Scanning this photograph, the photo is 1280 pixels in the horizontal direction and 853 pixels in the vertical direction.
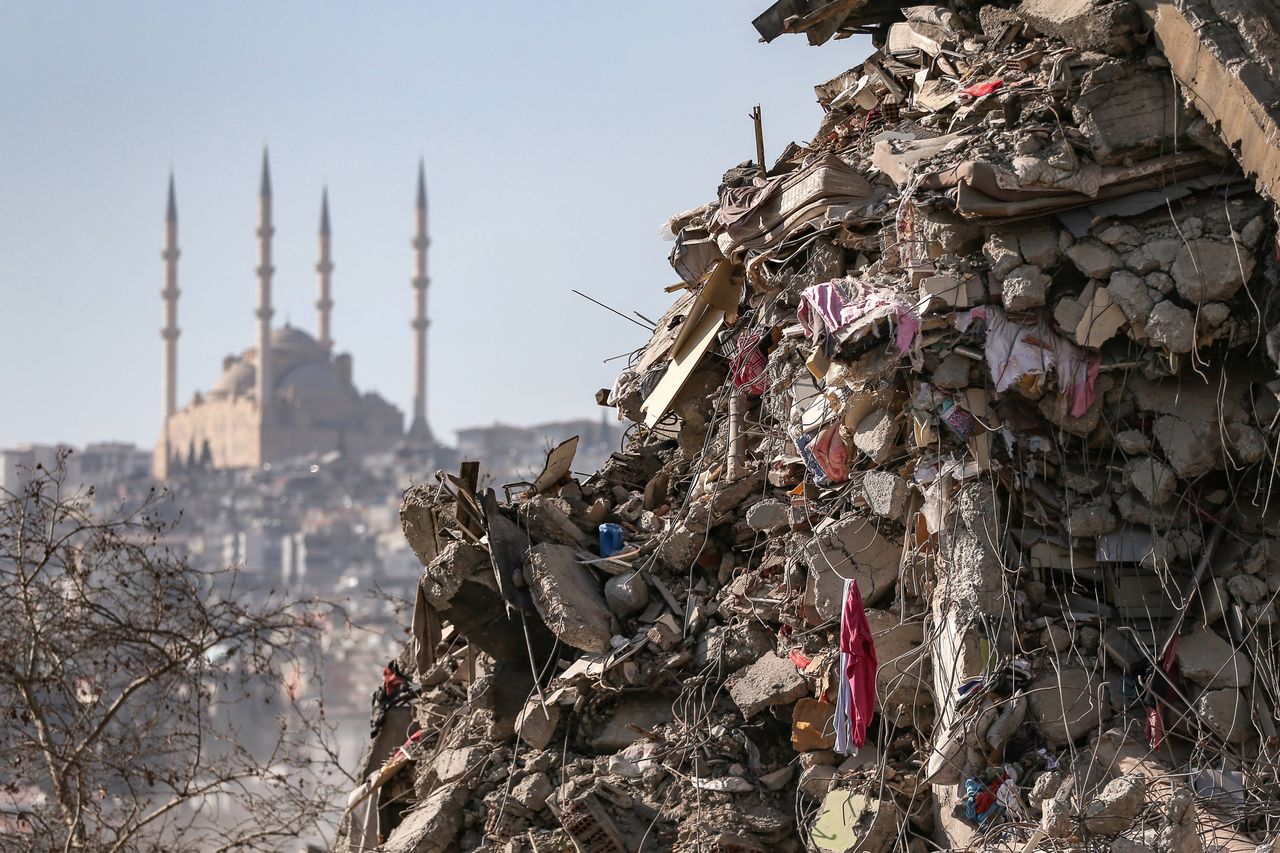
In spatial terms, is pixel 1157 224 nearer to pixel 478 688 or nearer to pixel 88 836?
pixel 478 688

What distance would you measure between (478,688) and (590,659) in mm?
541

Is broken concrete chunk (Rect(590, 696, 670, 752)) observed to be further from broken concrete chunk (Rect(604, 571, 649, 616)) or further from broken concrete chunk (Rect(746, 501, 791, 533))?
broken concrete chunk (Rect(746, 501, 791, 533))

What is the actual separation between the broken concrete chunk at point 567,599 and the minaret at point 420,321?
238ft

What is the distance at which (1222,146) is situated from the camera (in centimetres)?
506

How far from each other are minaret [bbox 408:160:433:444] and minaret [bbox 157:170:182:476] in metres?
12.2

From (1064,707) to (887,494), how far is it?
3.14ft

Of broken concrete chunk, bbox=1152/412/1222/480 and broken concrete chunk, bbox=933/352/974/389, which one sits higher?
broken concrete chunk, bbox=933/352/974/389

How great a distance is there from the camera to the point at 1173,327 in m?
4.94

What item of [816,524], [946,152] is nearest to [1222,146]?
[946,152]

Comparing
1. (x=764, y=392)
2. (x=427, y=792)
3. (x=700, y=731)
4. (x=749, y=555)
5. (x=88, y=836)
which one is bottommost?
(x=88, y=836)

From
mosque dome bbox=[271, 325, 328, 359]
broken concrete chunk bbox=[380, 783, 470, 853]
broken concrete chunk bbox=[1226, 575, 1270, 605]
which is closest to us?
broken concrete chunk bbox=[1226, 575, 1270, 605]

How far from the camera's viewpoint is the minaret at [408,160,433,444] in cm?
7775

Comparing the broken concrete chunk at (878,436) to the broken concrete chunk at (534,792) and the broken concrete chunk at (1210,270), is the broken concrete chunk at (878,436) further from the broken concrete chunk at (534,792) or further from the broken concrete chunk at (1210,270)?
the broken concrete chunk at (534,792)

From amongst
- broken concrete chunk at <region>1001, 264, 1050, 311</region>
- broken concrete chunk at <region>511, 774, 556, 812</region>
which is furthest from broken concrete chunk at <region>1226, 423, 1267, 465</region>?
broken concrete chunk at <region>511, 774, 556, 812</region>
